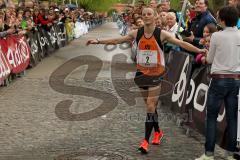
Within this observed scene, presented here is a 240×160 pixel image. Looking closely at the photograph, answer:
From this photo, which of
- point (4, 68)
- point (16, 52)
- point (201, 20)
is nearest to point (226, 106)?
point (201, 20)

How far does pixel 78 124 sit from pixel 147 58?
2148mm

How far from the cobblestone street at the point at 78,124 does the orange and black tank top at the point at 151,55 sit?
1.15 meters

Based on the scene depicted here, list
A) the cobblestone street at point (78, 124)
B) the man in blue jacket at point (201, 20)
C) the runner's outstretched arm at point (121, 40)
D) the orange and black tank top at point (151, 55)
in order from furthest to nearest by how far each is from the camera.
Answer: the man in blue jacket at point (201, 20), the runner's outstretched arm at point (121, 40), the orange and black tank top at point (151, 55), the cobblestone street at point (78, 124)

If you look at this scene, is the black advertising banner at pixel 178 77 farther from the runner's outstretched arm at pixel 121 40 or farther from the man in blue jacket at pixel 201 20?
the runner's outstretched arm at pixel 121 40

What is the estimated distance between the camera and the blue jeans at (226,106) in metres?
6.71

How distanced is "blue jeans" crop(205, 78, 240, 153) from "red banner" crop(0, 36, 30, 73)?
8196 mm

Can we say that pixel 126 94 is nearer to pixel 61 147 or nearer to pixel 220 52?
pixel 61 147

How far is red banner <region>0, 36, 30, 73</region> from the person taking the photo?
14.1 m

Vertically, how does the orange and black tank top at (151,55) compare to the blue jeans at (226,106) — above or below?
above

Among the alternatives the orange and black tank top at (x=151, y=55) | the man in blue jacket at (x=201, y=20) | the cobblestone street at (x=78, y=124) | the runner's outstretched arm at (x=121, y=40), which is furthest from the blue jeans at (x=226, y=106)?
the man in blue jacket at (x=201, y=20)

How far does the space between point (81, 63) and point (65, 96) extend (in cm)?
813

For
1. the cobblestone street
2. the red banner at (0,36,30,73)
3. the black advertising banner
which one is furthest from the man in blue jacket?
the red banner at (0,36,30,73)

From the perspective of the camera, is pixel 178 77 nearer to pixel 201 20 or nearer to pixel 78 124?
pixel 201 20

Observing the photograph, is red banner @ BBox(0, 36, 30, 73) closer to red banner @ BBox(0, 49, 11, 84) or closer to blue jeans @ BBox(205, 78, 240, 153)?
red banner @ BBox(0, 49, 11, 84)
